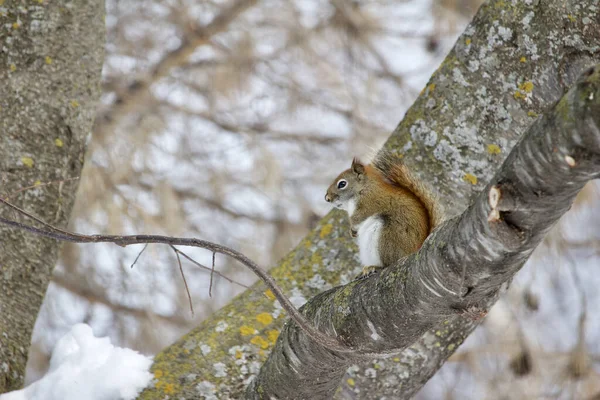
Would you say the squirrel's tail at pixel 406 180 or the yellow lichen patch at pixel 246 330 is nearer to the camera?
the squirrel's tail at pixel 406 180

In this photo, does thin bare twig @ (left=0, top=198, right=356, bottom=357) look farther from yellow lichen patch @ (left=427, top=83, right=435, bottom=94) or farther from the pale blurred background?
the pale blurred background

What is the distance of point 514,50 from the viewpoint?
1.60 m

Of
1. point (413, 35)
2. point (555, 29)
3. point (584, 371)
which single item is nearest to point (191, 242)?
point (555, 29)

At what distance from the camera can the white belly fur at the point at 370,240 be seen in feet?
4.66

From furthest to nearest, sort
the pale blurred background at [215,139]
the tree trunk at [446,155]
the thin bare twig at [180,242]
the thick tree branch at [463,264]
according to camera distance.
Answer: the pale blurred background at [215,139]
the tree trunk at [446,155]
the thin bare twig at [180,242]
the thick tree branch at [463,264]

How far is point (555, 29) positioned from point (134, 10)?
2025 mm

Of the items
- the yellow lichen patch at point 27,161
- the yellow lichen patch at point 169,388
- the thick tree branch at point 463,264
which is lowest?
the thick tree branch at point 463,264

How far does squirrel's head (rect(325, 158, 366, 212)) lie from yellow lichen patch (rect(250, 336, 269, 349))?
342mm

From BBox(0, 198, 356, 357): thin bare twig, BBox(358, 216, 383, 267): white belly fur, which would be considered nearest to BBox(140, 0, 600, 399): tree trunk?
BBox(358, 216, 383, 267): white belly fur

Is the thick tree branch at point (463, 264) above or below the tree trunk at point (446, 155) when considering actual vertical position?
below

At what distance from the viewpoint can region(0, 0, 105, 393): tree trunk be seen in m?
1.58

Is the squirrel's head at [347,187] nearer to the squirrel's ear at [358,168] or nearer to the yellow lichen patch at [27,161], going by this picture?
the squirrel's ear at [358,168]

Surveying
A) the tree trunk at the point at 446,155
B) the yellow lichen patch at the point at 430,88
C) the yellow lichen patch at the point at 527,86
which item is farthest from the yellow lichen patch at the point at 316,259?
the yellow lichen patch at the point at 527,86

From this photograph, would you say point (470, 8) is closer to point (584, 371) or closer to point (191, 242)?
point (584, 371)
